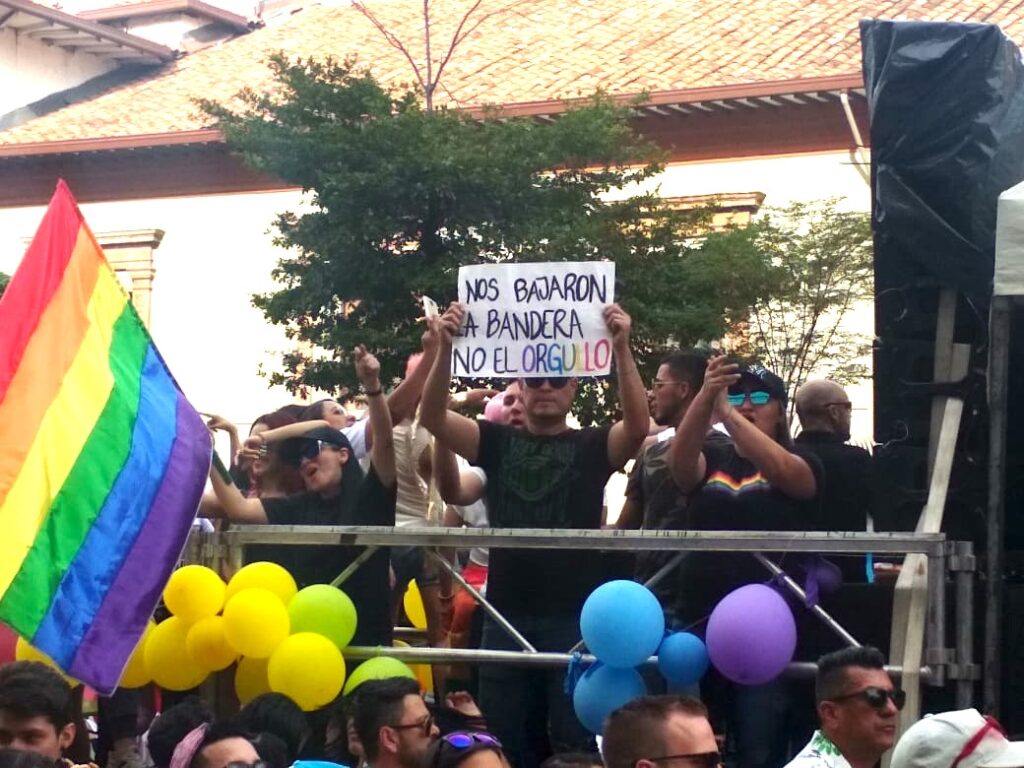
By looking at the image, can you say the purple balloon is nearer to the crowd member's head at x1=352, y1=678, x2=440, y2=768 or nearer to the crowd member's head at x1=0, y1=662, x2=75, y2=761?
the crowd member's head at x1=352, y1=678, x2=440, y2=768

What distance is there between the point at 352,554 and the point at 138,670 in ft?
2.76

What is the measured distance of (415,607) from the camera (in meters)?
7.48

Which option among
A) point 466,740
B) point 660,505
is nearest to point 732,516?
point 660,505

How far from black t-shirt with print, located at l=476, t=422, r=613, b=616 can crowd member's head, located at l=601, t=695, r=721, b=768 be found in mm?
2191

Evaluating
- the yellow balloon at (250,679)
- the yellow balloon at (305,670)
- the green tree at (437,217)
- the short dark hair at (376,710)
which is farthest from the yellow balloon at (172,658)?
the green tree at (437,217)

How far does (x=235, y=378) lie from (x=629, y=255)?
10447 mm

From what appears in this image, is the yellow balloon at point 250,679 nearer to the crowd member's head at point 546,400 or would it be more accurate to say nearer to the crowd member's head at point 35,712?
the crowd member's head at point 35,712

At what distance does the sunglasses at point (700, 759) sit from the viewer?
144 inches

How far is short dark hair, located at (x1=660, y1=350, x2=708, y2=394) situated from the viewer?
6.35 m

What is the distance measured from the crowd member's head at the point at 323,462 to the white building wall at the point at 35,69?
23828 mm

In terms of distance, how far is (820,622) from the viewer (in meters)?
5.77

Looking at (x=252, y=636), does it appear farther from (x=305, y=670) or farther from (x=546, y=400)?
(x=546, y=400)

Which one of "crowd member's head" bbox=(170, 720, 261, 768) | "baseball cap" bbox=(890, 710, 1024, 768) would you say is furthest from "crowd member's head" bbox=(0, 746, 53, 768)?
"baseball cap" bbox=(890, 710, 1024, 768)

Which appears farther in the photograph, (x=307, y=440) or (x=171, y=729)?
(x=307, y=440)
